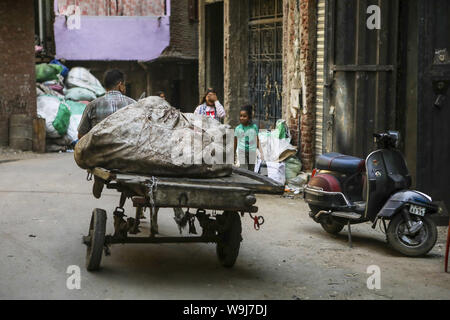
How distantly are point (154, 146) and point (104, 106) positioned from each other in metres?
1.55

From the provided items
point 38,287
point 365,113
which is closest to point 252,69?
point 365,113

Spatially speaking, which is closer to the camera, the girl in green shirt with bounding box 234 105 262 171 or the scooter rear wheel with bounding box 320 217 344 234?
the scooter rear wheel with bounding box 320 217 344 234

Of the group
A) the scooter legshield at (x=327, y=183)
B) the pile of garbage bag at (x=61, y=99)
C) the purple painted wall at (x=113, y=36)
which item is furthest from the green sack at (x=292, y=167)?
the purple painted wall at (x=113, y=36)

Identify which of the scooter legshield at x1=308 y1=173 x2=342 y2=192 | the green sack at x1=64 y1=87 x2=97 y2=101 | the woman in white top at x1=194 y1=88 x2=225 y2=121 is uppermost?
the woman in white top at x1=194 y1=88 x2=225 y2=121

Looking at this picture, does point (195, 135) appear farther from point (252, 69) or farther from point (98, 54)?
point (98, 54)

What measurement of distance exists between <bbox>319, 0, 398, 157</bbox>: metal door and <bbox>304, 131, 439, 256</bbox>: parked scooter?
1.44 meters

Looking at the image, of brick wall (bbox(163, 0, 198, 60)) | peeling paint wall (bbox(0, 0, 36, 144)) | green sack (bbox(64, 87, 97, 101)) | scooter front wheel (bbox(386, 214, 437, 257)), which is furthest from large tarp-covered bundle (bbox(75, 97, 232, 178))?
brick wall (bbox(163, 0, 198, 60))

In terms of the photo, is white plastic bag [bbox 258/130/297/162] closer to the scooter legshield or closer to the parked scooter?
the parked scooter

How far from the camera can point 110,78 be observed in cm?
759

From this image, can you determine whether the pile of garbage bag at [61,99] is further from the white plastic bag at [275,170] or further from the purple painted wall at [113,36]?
the white plastic bag at [275,170]

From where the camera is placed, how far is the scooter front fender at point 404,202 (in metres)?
7.31

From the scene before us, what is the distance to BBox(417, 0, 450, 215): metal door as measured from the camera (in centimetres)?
873

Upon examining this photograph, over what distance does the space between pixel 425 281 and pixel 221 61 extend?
12.0 meters

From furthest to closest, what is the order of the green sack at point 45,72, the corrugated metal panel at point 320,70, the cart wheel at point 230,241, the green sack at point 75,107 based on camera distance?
the green sack at point 45,72 < the green sack at point 75,107 < the corrugated metal panel at point 320,70 < the cart wheel at point 230,241
